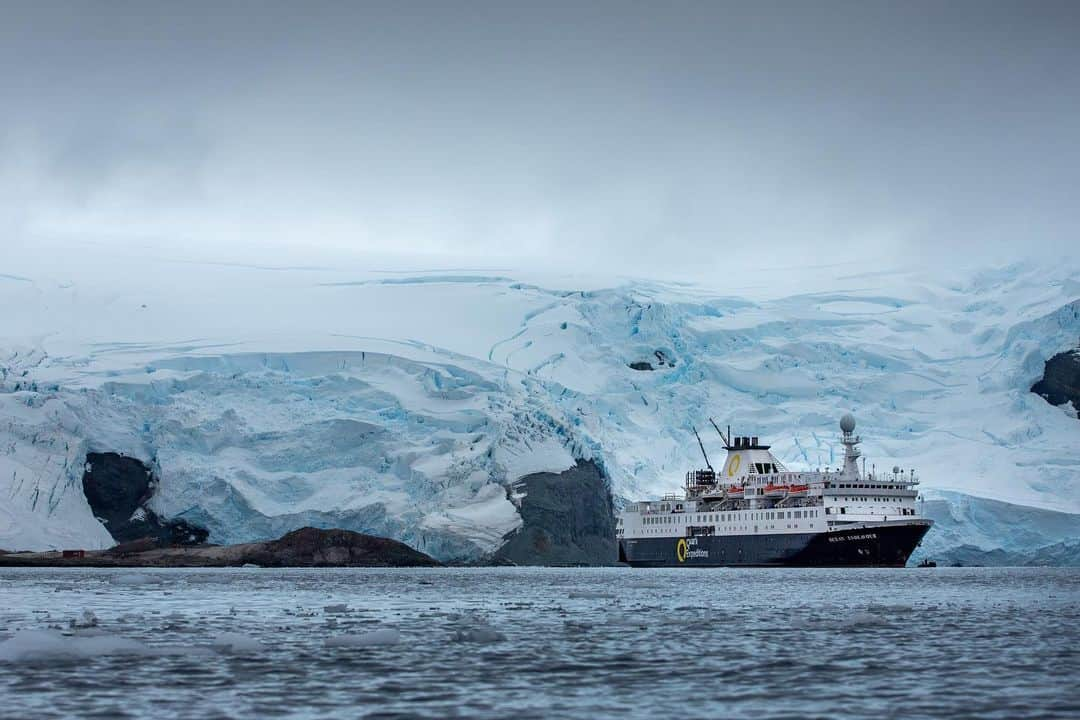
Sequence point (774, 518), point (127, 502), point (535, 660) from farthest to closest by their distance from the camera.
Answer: point (774, 518)
point (127, 502)
point (535, 660)

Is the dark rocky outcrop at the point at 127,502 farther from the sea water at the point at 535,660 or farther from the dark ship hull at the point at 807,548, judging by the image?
the sea water at the point at 535,660

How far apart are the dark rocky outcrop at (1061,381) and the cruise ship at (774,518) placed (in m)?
12.0

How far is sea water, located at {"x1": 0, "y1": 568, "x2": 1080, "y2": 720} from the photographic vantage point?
13305 millimetres

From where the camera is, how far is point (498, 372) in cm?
7088

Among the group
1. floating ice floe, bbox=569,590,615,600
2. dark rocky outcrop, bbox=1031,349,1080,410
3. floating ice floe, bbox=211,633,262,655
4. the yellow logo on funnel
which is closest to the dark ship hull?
the yellow logo on funnel

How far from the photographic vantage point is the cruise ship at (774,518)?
6334cm

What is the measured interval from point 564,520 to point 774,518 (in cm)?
985

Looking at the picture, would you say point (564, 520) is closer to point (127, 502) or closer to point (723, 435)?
point (723, 435)

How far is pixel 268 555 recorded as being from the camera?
61.8 meters

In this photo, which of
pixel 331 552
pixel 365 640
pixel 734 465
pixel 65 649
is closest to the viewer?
pixel 65 649

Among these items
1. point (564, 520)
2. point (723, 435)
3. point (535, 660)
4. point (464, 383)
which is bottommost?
point (535, 660)

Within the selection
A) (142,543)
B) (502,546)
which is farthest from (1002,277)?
(142,543)

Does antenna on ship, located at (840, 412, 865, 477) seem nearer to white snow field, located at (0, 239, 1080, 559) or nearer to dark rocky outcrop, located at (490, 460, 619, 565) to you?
white snow field, located at (0, 239, 1080, 559)

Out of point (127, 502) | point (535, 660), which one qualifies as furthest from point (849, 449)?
point (535, 660)
